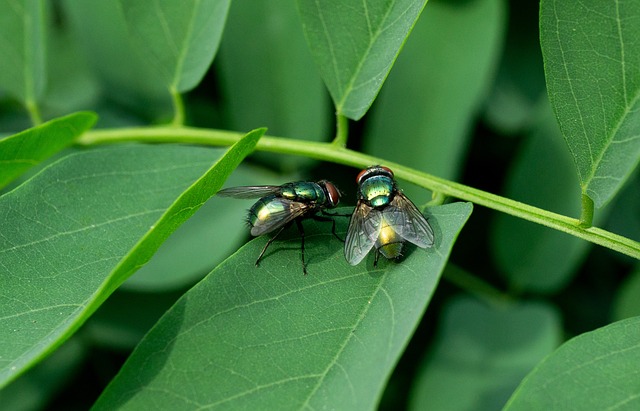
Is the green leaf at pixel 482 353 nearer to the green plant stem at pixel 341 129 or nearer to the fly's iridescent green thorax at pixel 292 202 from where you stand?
the fly's iridescent green thorax at pixel 292 202

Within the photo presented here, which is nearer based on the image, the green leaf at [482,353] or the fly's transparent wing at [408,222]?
the fly's transparent wing at [408,222]

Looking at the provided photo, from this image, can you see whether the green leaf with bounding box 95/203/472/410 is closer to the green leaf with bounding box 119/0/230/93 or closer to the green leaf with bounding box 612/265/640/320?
the green leaf with bounding box 119/0/230/93

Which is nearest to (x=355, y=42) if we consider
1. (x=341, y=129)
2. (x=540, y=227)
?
(x=341, y=129)

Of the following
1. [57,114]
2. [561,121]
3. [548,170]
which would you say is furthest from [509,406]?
[57,114]

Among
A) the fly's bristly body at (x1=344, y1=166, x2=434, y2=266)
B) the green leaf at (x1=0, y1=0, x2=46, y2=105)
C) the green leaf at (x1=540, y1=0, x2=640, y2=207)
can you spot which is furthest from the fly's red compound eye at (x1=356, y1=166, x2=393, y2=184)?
the green leaf at (x1=0, y1=0, x2=46, y2=105)

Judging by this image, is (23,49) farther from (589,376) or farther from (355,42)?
(589,376)

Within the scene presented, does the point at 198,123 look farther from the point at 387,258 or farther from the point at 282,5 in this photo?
the point at 387,258

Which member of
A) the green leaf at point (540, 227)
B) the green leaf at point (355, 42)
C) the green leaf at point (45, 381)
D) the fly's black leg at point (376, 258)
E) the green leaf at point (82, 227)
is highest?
the green leaf at point (355, 42)

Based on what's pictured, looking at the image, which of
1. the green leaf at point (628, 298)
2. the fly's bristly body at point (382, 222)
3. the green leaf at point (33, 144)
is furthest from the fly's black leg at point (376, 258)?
the green leaf at point (628, 298)
